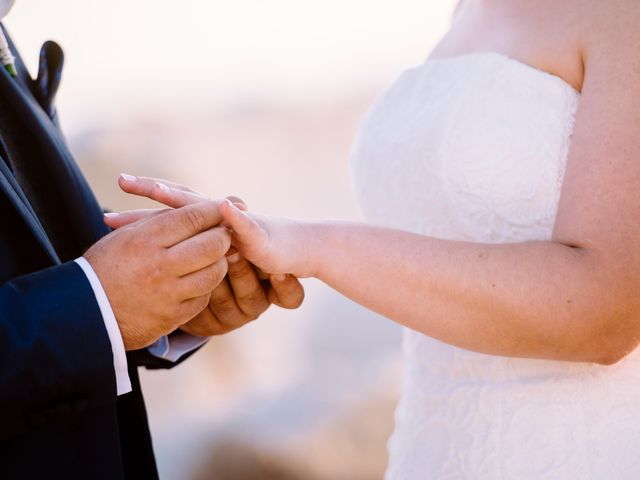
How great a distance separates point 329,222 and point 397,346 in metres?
4.57

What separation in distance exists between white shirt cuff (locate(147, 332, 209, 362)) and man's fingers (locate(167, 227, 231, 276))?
0.59 meters

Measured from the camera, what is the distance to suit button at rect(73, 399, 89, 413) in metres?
1.37

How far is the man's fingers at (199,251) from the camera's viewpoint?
148 centimetres

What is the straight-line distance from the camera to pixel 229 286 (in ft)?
6.23

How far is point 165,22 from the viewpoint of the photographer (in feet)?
25.5

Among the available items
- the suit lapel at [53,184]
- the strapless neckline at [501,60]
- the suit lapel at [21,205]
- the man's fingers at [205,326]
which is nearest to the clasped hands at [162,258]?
the suit lapel at [21,205]

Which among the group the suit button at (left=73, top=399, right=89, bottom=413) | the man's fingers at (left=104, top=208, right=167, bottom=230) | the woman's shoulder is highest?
the woman's shoulder

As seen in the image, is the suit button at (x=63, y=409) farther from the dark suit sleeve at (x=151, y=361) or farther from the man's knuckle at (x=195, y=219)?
the dark suit sleeve at (x=151, y=361)

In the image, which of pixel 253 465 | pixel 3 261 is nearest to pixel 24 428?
pixel 3 261

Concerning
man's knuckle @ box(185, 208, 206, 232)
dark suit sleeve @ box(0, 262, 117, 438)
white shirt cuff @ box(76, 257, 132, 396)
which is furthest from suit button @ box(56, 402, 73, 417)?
man's knuckle @ box(185, 208, 206, 232)

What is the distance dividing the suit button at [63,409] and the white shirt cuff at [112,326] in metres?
0.10

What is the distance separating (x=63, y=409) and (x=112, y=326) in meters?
0.17

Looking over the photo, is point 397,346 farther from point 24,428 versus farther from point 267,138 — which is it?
point 24,428

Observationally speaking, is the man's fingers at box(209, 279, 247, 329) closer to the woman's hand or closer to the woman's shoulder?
the woman's hand
